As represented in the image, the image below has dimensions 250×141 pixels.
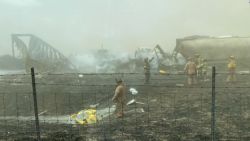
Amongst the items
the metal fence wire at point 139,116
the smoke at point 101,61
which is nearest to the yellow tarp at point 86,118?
the metal fence wire at point 139,116

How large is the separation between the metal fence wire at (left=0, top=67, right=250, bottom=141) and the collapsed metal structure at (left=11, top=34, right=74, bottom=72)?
7572 mm

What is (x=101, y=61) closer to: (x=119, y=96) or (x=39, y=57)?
(x=39, y=57)

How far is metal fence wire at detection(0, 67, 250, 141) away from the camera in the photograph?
36.2ft

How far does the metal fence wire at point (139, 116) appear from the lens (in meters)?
11.0

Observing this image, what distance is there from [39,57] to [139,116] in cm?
1775

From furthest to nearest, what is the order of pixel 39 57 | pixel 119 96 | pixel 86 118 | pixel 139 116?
pixel 39 57
pixel 119 96
pixel 139 116
pixel 86 118

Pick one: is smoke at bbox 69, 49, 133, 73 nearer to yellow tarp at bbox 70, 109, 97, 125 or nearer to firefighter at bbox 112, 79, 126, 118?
firefighter at bbox 112, 79, 126, 118

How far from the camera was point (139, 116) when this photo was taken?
13.9m

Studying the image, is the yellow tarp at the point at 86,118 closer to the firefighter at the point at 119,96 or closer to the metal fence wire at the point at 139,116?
the metal fence wire at the point at 139,116

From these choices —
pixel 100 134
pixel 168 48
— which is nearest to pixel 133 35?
pixel 168 48

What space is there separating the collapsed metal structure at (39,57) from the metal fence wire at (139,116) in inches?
298

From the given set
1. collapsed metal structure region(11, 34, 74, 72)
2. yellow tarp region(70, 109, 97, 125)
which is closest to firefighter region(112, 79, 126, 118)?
yellow tarp region(70, 109, 97, 125)

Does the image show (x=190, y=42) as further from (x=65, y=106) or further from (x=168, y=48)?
(x=65, y=106)

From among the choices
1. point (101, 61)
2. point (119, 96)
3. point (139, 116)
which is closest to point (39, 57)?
point (101, 61)
